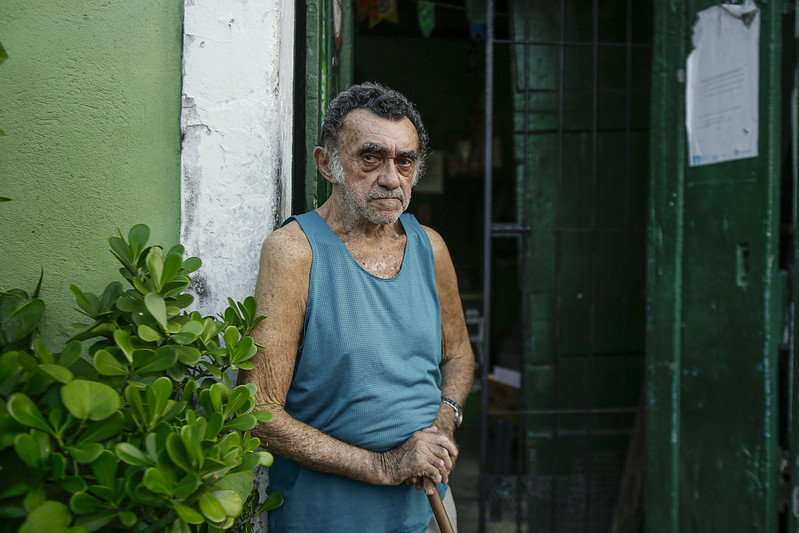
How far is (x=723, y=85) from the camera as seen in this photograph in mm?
2232

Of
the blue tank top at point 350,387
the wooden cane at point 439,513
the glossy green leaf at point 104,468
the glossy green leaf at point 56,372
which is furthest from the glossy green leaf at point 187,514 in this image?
the wooden cane at point 439,513

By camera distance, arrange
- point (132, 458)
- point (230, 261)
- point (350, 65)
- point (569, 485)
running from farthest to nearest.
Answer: point (569, 485), point (350, 65), point (230, 261), point (132, 458)

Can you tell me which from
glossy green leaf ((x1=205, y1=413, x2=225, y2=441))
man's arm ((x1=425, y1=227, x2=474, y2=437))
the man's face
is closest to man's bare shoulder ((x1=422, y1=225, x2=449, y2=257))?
man's arm ((x1=425, y1=227, x2=474, y2=437))

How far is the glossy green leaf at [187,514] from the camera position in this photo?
84 cm

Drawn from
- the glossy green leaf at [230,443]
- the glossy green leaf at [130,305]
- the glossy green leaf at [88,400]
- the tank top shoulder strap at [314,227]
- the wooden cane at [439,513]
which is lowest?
the wooden cane at [439,513]

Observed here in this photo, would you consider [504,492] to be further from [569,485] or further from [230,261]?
[230,261]

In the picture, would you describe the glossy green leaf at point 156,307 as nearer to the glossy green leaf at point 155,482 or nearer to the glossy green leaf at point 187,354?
the glossy green leaf at point 187,354

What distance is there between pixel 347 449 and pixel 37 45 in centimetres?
121

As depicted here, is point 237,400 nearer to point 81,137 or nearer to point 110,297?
point 110,297

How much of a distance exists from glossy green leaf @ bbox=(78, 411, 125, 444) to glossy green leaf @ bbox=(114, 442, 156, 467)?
0.11ft

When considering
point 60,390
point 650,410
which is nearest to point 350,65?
point 60,390

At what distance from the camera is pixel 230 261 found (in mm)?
1500

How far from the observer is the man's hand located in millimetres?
1377

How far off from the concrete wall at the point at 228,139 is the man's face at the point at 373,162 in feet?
0.64
